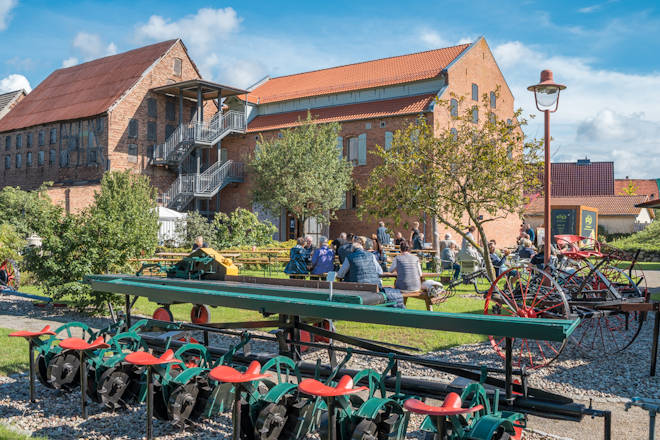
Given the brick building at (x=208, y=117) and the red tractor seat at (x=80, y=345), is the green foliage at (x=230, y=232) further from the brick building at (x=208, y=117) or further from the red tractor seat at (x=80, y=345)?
the red tractor seat at (x=80, y=345)

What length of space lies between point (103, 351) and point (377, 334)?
17.2 ft

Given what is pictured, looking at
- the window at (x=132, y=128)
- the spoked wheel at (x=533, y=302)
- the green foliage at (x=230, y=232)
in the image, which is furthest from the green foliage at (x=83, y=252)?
the window at (x=132, y=128)

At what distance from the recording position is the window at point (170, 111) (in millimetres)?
40091

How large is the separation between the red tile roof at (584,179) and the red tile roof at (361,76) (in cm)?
3260

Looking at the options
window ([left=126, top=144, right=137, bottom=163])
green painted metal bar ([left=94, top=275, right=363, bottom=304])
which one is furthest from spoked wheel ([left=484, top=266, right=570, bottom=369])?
window ([left=126, top=144, right=137, bottom=163])

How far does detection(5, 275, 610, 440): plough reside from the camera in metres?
4.06

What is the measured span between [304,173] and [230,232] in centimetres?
577

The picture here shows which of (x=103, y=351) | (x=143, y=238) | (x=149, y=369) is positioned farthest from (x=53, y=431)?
(x=143, y=238)

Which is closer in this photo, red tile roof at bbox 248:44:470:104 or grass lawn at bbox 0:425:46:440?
grass lawn at bbox 0:425:46:440

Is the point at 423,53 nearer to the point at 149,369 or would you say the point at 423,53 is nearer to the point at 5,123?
the point at 5,123

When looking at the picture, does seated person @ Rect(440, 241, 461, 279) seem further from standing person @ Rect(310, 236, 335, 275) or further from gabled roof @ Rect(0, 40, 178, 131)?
gabled roof @ Rect(0, 40, 178, 131)

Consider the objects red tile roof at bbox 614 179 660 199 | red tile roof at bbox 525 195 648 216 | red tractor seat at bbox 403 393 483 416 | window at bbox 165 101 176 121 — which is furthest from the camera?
red tile roof at bbox 614 179 660 199

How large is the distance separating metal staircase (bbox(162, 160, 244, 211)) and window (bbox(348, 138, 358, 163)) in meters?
7.80

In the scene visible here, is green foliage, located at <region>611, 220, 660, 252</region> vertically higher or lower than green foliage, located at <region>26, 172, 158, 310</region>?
higher
